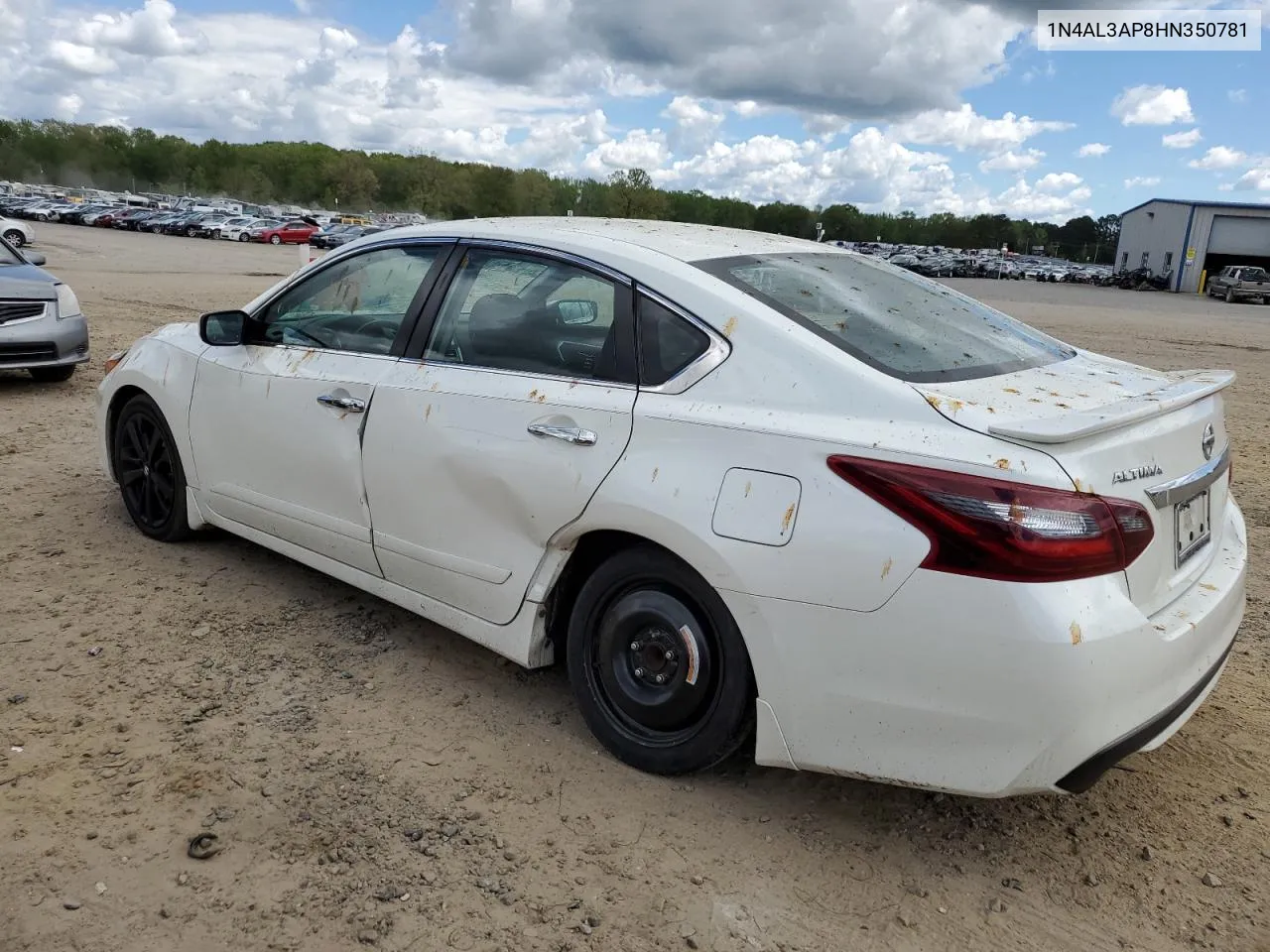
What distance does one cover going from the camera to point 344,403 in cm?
366

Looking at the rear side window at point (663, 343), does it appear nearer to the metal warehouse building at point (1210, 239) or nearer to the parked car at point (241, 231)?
the parked car at point (241, 231)

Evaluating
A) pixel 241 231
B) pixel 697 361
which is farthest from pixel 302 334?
pixel 241 231

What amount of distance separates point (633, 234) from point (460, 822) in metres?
1.96

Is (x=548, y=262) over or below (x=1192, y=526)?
over

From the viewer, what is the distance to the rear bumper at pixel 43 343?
821 centimetres

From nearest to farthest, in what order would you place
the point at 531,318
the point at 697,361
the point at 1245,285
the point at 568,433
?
the point at 697,361
the point at 568,433
the point at 531,318
the point at 1245,285

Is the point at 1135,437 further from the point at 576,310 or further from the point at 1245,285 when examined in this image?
the point at 1245,285

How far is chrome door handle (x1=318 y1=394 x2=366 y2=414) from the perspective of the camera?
11.9 feet

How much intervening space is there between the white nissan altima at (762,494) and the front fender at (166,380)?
553mm

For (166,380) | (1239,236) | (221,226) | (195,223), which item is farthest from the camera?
(1239,236)

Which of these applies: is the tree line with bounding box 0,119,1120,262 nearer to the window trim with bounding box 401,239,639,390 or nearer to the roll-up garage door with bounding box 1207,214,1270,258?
the roll-up garage door with bounding box 1207,214,1270,258

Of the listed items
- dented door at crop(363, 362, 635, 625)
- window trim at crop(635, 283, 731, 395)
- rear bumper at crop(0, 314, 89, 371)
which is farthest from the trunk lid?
rear bumper at crop(0, 314, 89, 371)

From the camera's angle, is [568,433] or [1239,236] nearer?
[568,433]

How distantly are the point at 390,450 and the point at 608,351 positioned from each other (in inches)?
35.7
